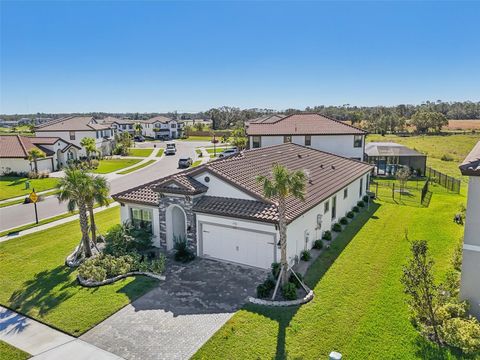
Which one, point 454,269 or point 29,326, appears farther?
point 454,269

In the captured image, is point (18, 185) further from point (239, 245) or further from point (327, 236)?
point (327, 236)

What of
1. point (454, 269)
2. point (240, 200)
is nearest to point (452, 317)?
point (454, 269)

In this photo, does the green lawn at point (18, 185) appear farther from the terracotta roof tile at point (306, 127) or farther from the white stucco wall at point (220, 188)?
the white stucco wall at point (220, 188)

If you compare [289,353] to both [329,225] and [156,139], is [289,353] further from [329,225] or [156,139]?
[156,139]

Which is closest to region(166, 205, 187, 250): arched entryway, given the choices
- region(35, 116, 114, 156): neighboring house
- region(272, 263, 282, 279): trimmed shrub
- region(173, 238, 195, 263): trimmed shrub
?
region(173, 238, 195, 263): trimmed shrub

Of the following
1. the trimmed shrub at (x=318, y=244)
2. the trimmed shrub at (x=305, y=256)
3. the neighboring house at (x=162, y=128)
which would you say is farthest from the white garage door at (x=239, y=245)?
the neighboring house at (x=162, y=128)
